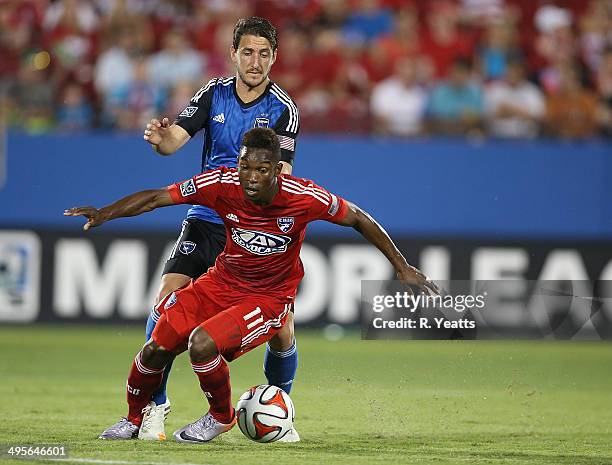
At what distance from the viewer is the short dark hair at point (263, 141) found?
643cm

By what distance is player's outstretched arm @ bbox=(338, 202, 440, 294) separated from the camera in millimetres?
6633

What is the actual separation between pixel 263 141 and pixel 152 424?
1780 millimetres

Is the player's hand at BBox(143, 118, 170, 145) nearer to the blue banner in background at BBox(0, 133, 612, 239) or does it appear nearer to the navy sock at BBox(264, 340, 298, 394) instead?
the navy sock at BBox(264, 340, 298, 394)

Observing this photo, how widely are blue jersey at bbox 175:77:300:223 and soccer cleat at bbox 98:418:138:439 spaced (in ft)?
4.45

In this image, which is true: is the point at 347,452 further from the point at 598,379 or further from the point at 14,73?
the point at 14,73

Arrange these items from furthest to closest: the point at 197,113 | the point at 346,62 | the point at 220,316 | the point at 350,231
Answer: the point at 346,62 → the point at 350,231 → the point at 197,113 → the point at 220,316

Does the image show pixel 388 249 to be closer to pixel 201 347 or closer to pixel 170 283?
pixel 201 347

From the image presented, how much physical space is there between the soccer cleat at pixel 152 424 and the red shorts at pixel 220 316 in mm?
449

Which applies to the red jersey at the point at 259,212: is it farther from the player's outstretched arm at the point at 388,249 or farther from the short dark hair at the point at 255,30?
the short dark hair at the point at 255,30

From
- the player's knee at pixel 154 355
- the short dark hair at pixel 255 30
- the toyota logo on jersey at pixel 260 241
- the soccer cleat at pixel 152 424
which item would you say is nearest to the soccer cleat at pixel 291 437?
the soccer cleat at pixel 152 424

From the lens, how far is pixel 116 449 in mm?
6367

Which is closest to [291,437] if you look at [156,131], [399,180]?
[156,131]

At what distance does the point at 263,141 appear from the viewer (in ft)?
21.1

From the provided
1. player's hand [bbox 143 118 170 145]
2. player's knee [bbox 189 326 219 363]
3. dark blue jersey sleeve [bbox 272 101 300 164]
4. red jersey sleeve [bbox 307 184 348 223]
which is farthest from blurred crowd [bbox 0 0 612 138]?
player's knee [bbox 189 326 219 363]
